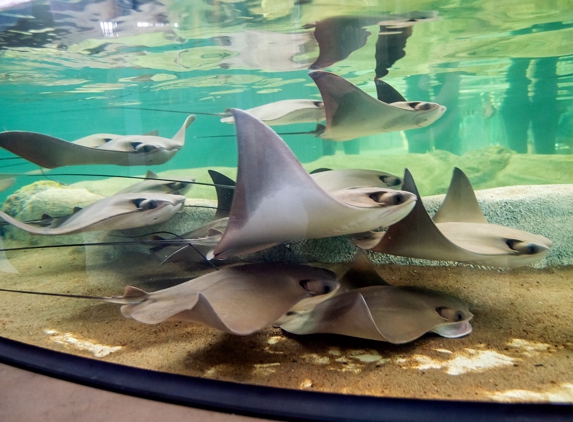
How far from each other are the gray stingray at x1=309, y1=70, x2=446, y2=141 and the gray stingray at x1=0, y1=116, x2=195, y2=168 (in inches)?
76.9

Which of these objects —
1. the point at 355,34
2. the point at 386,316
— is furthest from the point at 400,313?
the point at 355,34

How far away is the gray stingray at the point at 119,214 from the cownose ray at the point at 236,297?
113 centimetres

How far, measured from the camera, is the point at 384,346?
1957mm

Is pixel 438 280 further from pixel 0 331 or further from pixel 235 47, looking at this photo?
pixel 235 47

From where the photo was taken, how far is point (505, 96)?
Result: 19.0 metres

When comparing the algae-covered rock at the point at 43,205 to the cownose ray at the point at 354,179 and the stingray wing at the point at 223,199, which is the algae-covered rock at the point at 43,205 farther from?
the cownose ray at the point at 354,179

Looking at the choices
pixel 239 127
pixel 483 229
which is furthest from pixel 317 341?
pixel 483 229

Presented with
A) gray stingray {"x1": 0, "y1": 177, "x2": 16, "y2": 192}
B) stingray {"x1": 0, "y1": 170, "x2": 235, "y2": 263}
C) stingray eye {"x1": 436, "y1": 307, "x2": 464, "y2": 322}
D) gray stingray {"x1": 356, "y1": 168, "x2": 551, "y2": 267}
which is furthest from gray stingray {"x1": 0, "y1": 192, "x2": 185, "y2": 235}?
stingray eye {"x1": 436, "y1": 307, "x2": 464, "y2": 322}

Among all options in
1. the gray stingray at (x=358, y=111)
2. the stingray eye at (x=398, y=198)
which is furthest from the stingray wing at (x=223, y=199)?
the stingray eye at (x=398, y=198)

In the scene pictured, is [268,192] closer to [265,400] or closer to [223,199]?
[265,400]

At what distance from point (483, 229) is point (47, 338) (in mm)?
3084

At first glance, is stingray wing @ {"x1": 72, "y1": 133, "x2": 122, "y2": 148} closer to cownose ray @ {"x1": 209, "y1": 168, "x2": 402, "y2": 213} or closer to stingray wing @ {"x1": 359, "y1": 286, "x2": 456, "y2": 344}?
cownose ray @ {"x1": 209, "y1": 168, "x2": 402, "y2": 213}

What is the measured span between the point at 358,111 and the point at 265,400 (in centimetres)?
288

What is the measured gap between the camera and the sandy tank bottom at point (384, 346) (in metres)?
1.51
